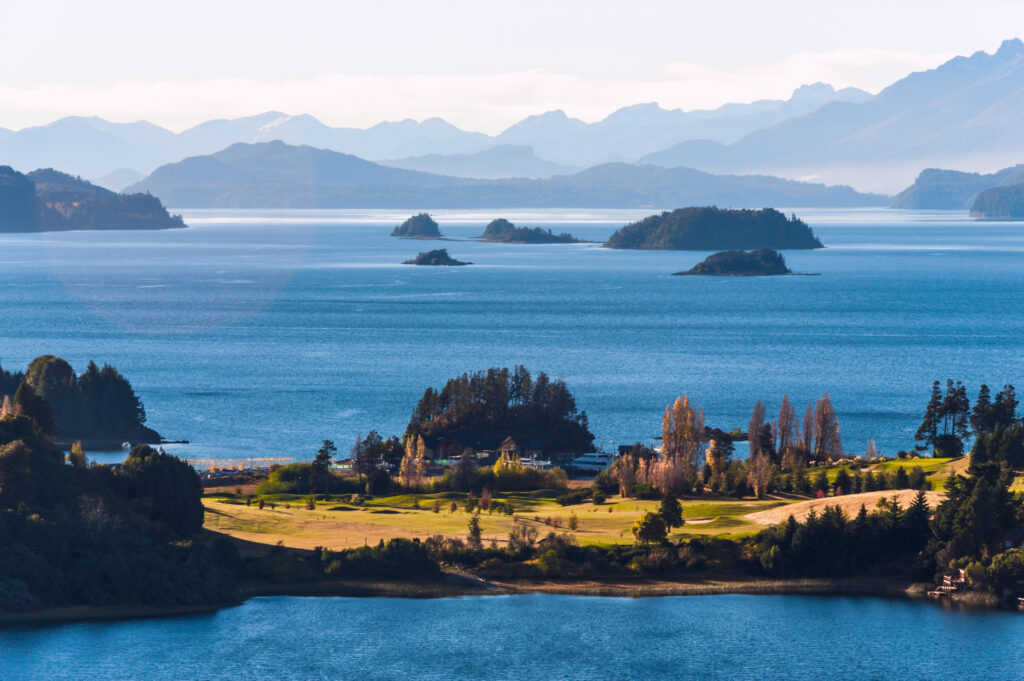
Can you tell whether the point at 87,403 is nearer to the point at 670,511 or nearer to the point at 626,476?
the point at 626,476

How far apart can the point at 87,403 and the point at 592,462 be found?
35.5 meters

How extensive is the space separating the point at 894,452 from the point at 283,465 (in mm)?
38674

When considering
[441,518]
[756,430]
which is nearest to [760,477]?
[756,430]

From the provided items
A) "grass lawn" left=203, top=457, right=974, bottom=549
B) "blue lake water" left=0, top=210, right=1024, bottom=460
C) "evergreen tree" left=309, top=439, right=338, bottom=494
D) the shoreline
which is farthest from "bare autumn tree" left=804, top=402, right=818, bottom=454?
"evergreen tree" left=309, top=439, right=338, bottom=494

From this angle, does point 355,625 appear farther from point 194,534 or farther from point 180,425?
point 180,425

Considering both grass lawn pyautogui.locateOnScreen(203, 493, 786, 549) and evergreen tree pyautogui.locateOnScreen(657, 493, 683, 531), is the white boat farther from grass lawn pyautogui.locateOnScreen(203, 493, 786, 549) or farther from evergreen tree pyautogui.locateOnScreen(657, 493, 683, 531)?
evergreen tree pyautogui.locateOnScreen(657, 493, 683, 531)

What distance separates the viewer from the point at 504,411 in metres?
94.2

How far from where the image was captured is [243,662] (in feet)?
156

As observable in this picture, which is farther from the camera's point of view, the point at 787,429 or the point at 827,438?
the point at 827,438

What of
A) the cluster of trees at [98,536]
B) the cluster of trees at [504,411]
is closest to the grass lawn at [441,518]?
the cluster of trees at [98,536]

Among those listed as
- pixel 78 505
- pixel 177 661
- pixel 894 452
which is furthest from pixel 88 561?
pixel 894 452

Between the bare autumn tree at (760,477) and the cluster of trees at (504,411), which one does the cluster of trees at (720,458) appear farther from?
the cluster of trees at (504,411)

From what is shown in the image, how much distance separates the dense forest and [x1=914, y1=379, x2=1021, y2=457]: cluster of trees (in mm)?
49719

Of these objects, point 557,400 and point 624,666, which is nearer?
point 624,666
